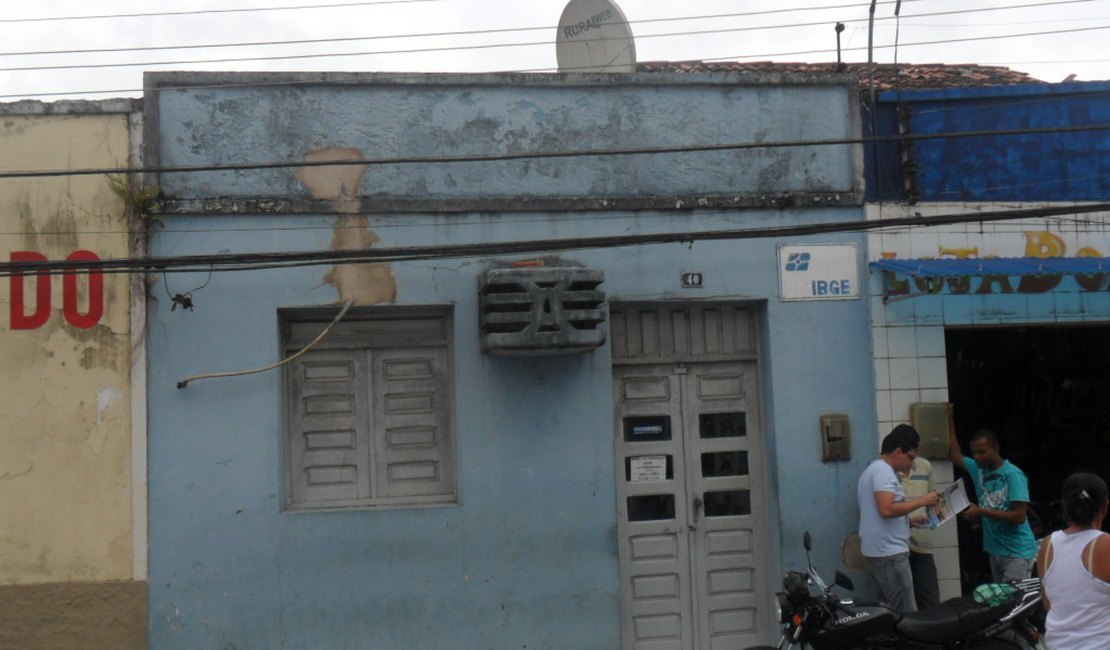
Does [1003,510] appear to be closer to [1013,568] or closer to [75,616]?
[1013,568]

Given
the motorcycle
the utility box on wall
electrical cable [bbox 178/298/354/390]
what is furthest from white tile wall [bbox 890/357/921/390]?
electrical cable [bbox 178/298/354/390]

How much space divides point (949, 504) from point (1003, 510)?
1.50 ft

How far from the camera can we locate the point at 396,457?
27.5 feet

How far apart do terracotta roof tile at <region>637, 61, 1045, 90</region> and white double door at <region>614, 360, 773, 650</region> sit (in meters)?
3.88

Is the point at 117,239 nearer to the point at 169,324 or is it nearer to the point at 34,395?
the point at 169,324

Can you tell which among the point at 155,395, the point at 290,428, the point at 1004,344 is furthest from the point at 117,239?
the point at 1004,344

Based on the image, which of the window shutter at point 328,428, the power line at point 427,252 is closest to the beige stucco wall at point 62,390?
the power line at point 427,252

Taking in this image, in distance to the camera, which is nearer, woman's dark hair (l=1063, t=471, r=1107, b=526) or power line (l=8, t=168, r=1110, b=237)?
woman's dark hair (l=1063, t=471, r=1107, b=526)

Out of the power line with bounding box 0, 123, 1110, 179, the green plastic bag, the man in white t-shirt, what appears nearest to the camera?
the green plastic bag

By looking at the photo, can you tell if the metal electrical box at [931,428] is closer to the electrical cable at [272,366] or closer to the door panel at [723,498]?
the door panel at [723,498]

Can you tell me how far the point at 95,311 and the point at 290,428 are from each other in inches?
61.0

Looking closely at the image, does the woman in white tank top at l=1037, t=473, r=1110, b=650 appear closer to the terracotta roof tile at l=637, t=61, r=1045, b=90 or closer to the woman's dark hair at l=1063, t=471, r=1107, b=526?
the woman's dark hair at l=1063, t=471, r=1107, b=526

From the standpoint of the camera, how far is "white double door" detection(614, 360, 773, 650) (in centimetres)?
862

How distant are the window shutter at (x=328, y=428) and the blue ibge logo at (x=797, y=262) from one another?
3248mm
